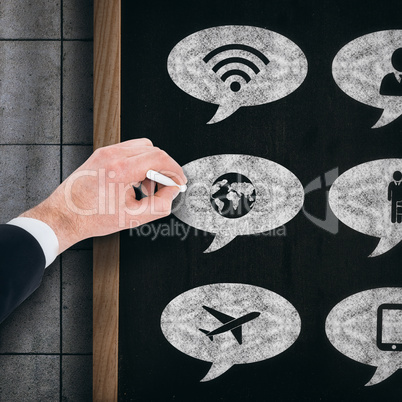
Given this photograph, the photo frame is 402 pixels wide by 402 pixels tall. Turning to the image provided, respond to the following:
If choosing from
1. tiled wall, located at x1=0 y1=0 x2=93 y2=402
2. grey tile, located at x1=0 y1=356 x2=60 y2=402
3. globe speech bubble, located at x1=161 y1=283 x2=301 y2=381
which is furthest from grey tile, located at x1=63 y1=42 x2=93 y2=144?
grey tile, located at x1=0 y1=356 x2=60 y2=402

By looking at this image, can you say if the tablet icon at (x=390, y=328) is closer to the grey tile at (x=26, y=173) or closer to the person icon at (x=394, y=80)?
the person icon at (x=394, y=80)

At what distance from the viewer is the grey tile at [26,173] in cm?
107

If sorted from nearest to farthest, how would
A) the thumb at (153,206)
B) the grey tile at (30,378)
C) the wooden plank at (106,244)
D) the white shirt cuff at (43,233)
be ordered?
the white shirt cuff at (43,233)
the thumb at (153,206)
the wooden plank at (106,244)
the grey tile at (30,378)

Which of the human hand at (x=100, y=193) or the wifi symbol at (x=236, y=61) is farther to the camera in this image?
the wifi symbol at (x=236, y=61)

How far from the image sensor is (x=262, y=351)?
103 cm

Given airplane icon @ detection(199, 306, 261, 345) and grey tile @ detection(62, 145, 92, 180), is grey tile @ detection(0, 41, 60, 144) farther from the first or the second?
airplane icon @ detection(199, 306, 261, 345)

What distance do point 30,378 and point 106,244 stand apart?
491 mm

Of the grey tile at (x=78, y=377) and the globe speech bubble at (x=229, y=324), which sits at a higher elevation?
the globe speech bubble at (x=229, y=324)

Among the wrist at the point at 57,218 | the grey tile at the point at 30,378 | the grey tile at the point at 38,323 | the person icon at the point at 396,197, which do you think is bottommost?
the grey tile at the point at 30,378

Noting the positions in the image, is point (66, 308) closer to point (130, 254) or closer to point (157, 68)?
point (130, 254)

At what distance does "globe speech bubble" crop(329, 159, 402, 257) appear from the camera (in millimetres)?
1006

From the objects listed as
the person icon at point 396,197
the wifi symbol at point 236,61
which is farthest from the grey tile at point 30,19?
the person icon at point 396,197

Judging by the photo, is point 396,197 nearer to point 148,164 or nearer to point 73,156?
point 148,164

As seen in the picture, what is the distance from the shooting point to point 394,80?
3.27 ft
